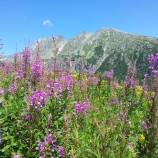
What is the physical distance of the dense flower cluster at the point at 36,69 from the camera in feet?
27.4

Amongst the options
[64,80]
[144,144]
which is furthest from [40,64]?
[144,144]

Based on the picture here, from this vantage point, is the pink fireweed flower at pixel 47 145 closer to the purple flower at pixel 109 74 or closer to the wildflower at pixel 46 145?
the wildflower at pixel 46 145

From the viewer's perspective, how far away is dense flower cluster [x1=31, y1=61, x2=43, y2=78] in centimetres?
836

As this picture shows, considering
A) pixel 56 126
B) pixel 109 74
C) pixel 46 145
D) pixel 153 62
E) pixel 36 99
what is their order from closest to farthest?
pixel 46 145 → pixel 153 62 → pixel 36 99 → pixel 56 126 → pixel 109 74

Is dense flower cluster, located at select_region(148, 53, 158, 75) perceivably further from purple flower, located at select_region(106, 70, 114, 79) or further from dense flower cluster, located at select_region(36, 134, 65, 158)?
purple flower, located at select_region(106, 70, 114, 79)

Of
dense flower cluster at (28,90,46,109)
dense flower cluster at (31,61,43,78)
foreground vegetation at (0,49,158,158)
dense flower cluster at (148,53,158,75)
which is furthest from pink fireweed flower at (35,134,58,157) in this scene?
dense flower cluster at (31,61,43,78)

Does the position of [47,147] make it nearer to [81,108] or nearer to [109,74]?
[81,108]

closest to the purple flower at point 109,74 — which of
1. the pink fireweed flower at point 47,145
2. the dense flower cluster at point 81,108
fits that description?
the dense flower cluster at point 81,108

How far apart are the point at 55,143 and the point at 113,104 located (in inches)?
288

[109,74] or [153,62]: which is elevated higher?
[153,62]

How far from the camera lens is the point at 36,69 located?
330 inches

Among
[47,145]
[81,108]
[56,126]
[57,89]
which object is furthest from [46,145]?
[81,108]

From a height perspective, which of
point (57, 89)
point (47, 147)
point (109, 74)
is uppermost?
point (57, 89)

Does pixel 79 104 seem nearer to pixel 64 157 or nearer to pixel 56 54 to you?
pixel 56 54
